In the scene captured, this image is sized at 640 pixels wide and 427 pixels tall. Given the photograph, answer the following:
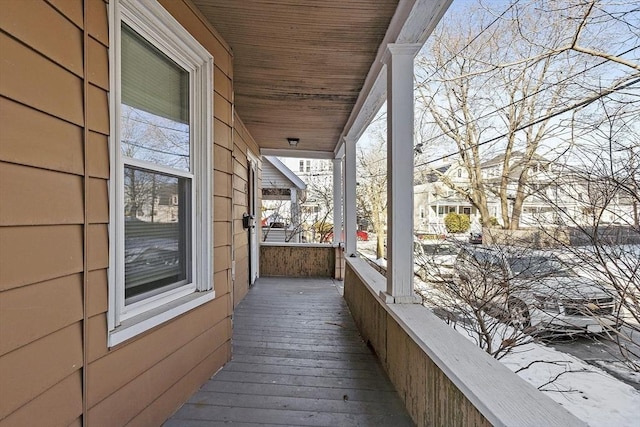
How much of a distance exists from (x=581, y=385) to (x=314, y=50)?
129 inches

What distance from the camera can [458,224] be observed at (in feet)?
17.0

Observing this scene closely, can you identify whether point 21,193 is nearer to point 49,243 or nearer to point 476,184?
point 49,243

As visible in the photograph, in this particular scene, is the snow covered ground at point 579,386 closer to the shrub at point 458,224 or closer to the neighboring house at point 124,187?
the shrub at point 458,224

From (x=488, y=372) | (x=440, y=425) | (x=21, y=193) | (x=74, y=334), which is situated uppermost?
(x=21, y=193)

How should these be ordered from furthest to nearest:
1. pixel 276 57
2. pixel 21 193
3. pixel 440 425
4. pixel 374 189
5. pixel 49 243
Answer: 1. pixel 374 189
2. pixel 276 57
3. pixel 440 425
4. pixel 49 243
5. pixel 21 193

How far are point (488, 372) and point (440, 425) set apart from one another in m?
0.41

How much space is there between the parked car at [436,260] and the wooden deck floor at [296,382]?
Result: 1.10 metres

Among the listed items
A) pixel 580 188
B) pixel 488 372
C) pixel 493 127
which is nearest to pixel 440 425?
pixel 488 372

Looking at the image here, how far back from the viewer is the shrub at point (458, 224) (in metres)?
4.98

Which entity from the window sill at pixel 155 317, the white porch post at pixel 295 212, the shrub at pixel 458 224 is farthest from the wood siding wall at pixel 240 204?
the white porch post at pixel 295 212

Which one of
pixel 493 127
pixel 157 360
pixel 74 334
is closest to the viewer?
pixel 74 334

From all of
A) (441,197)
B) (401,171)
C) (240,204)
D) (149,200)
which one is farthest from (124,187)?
(441,197)

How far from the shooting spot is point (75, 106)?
1310mm

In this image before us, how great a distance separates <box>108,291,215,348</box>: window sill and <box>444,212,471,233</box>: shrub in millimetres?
3841
